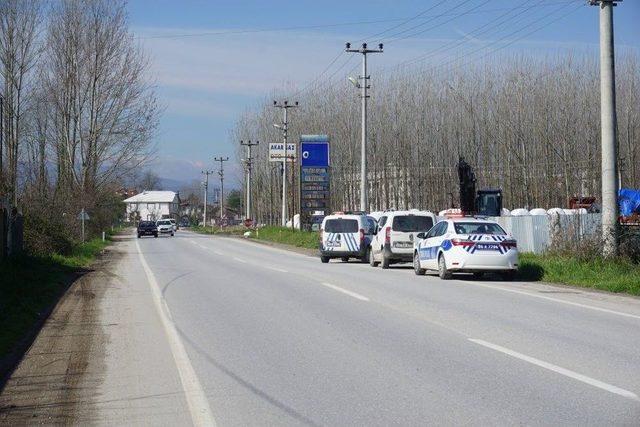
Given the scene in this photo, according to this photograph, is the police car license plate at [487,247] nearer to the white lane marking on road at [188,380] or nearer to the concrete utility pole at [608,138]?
the concrete utility pole at [608,138]

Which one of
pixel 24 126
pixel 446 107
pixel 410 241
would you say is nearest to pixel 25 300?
pixel 410 241

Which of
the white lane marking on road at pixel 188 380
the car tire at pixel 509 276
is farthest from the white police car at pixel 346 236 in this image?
the white lane marking on road at pixel 188 380

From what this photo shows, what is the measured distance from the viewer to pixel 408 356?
1006cm

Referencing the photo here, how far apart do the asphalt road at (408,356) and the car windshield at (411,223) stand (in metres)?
9.03

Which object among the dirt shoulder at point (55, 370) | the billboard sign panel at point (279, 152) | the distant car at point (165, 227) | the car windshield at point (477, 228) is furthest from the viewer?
the distant car at point (165, 227)

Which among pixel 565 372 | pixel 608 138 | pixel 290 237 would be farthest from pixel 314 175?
pixel 565 372

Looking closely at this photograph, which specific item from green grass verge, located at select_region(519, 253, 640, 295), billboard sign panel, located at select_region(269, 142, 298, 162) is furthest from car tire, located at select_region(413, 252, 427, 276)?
billboard sign panel, located at select_region(269, 142, 298, 162)

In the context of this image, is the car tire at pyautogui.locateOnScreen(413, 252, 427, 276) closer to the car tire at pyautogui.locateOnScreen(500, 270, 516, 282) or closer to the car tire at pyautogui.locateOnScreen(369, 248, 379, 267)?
the car tire at pyautogui.locateOnScreen(500, 270, 516, 282)

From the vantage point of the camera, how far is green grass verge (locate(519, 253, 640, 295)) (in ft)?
61.1

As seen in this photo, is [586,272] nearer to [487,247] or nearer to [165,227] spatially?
[487,247]

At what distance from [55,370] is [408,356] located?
4036 millimetres

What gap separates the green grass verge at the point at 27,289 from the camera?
1316 centimetres

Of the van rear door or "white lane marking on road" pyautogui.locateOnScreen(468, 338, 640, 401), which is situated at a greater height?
the van rear door

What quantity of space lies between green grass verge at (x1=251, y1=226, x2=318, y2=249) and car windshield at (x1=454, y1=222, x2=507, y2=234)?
2650cm
